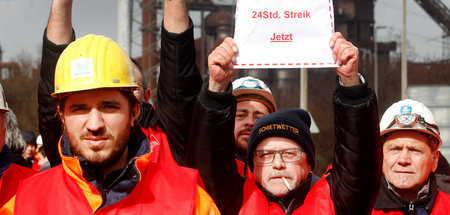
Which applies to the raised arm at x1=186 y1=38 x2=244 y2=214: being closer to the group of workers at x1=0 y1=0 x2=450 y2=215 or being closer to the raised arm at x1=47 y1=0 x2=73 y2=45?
the group of workers at x1=0 y1=0 x2=450 y2=215

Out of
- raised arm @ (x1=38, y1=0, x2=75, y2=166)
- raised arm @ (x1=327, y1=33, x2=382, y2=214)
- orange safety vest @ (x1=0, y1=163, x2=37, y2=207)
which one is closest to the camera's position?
raised arm @ (x1=327, y1=33, x2=382, y2=214)

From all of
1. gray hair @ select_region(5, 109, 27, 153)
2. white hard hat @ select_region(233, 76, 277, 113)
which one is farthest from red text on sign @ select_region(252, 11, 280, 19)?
gray hair @ select_region(5, 109, 27, 153)

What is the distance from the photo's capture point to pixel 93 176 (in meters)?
2.96

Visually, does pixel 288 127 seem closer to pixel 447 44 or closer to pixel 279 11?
pixel 279 11

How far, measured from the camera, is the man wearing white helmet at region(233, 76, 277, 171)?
447 centimetres

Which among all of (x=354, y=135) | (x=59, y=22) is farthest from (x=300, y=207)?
(x=59, y=22)

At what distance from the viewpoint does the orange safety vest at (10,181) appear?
332cm

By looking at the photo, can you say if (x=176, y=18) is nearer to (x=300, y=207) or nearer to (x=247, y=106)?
(x=247, y=106)

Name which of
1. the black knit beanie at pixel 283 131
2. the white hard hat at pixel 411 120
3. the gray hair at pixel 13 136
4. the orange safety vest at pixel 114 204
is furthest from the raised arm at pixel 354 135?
the gray hair at pixel 13 136

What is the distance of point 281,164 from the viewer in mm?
3596

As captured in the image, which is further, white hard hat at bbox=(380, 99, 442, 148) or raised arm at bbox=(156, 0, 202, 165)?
white hard hat at bbox=(380, 99, 442, 148)

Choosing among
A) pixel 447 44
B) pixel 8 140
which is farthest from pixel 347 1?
pixel 8 140

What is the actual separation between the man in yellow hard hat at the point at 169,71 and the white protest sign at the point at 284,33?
1.66 ft

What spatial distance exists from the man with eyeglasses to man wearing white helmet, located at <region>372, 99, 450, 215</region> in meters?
0.63
